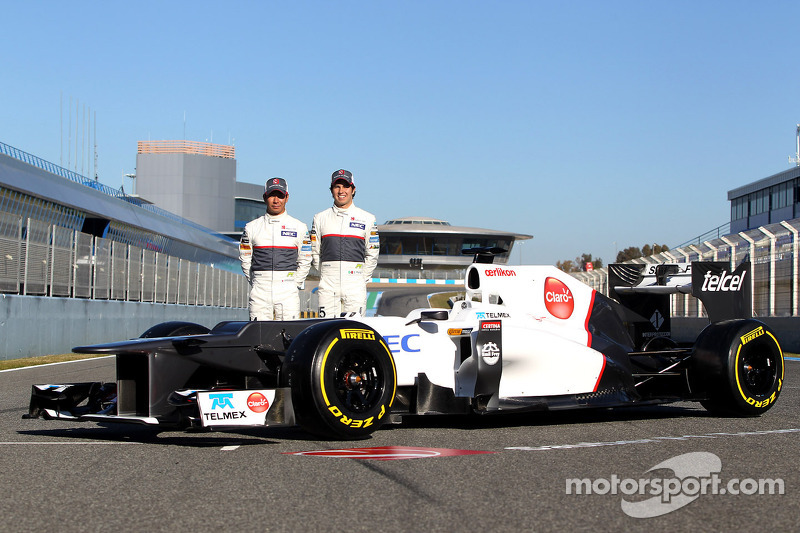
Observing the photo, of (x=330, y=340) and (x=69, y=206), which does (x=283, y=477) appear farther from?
(x=69, y=206)

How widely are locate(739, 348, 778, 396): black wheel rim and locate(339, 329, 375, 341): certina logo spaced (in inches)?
137

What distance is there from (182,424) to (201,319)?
81.6 ft

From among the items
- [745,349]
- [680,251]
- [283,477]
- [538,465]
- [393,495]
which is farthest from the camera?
[680,251]

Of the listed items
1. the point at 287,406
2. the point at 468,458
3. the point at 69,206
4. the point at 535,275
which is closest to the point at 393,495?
the point at 468,458

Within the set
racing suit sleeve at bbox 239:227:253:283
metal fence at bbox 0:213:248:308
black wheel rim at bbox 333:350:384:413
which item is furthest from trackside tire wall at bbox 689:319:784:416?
metal fence at bbox 0:213:248:308

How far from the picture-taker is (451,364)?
21.2 ft

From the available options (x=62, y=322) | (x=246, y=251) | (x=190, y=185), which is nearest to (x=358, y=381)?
(x=246, y=251)

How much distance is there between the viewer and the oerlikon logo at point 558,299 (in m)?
7.36

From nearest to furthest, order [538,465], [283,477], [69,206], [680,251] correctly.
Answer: [283,477] < [538,465] < [680,251] < [69,206]

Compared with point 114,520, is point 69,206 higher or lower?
higher

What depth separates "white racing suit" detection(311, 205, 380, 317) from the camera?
8.29 m

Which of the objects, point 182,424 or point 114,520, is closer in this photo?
point 114,520

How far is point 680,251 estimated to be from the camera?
23.1 metres

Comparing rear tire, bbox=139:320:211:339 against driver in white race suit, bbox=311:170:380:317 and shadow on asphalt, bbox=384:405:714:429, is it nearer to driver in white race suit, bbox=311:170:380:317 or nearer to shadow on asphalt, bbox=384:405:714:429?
driver in white race suit, bbox=311:170:380:317
